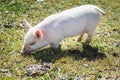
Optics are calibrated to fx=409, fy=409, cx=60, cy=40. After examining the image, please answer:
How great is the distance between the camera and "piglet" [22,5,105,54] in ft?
33.1

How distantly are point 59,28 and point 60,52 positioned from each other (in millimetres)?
630

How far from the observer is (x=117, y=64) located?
396 inches

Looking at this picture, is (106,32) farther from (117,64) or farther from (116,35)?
(117,64)

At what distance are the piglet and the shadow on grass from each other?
19cm

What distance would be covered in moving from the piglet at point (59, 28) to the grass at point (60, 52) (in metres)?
0.29

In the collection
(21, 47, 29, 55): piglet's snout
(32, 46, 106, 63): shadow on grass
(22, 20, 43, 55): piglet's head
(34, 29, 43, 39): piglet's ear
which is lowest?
(32, 46, 106, 63): shadow on grass

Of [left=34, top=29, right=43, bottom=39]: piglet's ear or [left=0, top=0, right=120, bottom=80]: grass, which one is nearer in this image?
[left=0, top=0, right=120, bottom=80]: grass

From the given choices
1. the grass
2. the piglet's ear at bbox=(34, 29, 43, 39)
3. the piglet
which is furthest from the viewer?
the piglet

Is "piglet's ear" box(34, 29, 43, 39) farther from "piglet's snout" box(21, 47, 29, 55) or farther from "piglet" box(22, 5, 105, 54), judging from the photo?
"piglet's snout" box(21, 47, 29, 55)

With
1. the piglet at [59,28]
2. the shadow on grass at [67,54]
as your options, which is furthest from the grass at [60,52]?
the piglet at [59,28]

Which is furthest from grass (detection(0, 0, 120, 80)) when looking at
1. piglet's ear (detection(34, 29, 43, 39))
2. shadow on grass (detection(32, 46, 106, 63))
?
piglet's ear (detection(34, 29, 43, 39))

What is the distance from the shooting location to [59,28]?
10305 mm

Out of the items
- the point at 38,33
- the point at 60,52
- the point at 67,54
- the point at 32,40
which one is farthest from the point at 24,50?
the point at 67,54

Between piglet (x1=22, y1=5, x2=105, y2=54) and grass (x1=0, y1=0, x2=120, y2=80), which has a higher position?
piglet (x1=22, y1=5, x2=105, y2=54)
